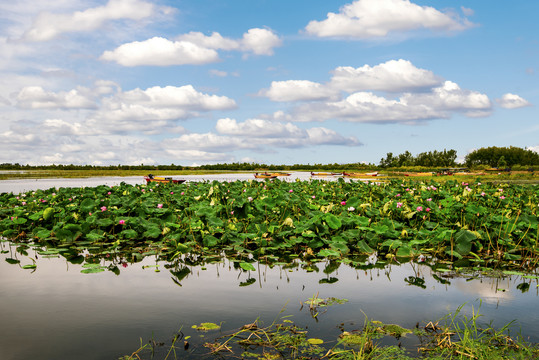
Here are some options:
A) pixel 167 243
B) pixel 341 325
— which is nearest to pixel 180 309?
pixel 341 325

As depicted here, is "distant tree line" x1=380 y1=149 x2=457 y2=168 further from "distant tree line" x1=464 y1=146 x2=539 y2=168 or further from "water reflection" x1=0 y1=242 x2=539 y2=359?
"water reflection" x1=0 y1=242 x2=539 y2=359

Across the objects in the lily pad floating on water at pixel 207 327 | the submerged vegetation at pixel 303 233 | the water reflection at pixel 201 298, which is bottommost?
the water reflection at pixel 201 298

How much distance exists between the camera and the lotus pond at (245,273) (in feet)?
12.6

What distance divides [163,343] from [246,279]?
212 centimetres

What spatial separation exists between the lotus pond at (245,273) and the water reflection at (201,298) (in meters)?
0.02

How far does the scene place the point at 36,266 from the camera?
6.39 m

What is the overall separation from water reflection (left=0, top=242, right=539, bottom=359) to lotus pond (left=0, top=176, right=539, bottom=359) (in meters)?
0.02

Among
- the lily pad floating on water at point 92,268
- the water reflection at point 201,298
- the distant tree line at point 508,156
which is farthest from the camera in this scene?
the distant tree line at point 508,156

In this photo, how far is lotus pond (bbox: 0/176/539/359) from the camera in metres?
3.83

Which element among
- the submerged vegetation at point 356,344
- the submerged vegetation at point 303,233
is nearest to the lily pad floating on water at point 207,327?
the submerged vegetation at point 356,344

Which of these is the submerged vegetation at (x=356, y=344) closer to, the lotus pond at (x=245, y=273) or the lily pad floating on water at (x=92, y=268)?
the lotus pond at (x=245, y=273)

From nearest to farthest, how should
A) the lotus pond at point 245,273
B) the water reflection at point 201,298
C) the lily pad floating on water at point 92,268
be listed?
the water reflection at point 201,298 < the lotus pond at point 245,273 < the lily pad floating on water at point 92,268

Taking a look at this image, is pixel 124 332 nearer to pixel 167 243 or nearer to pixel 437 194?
pixel 167 243

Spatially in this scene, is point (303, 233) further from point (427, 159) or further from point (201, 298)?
point (427, 159)
